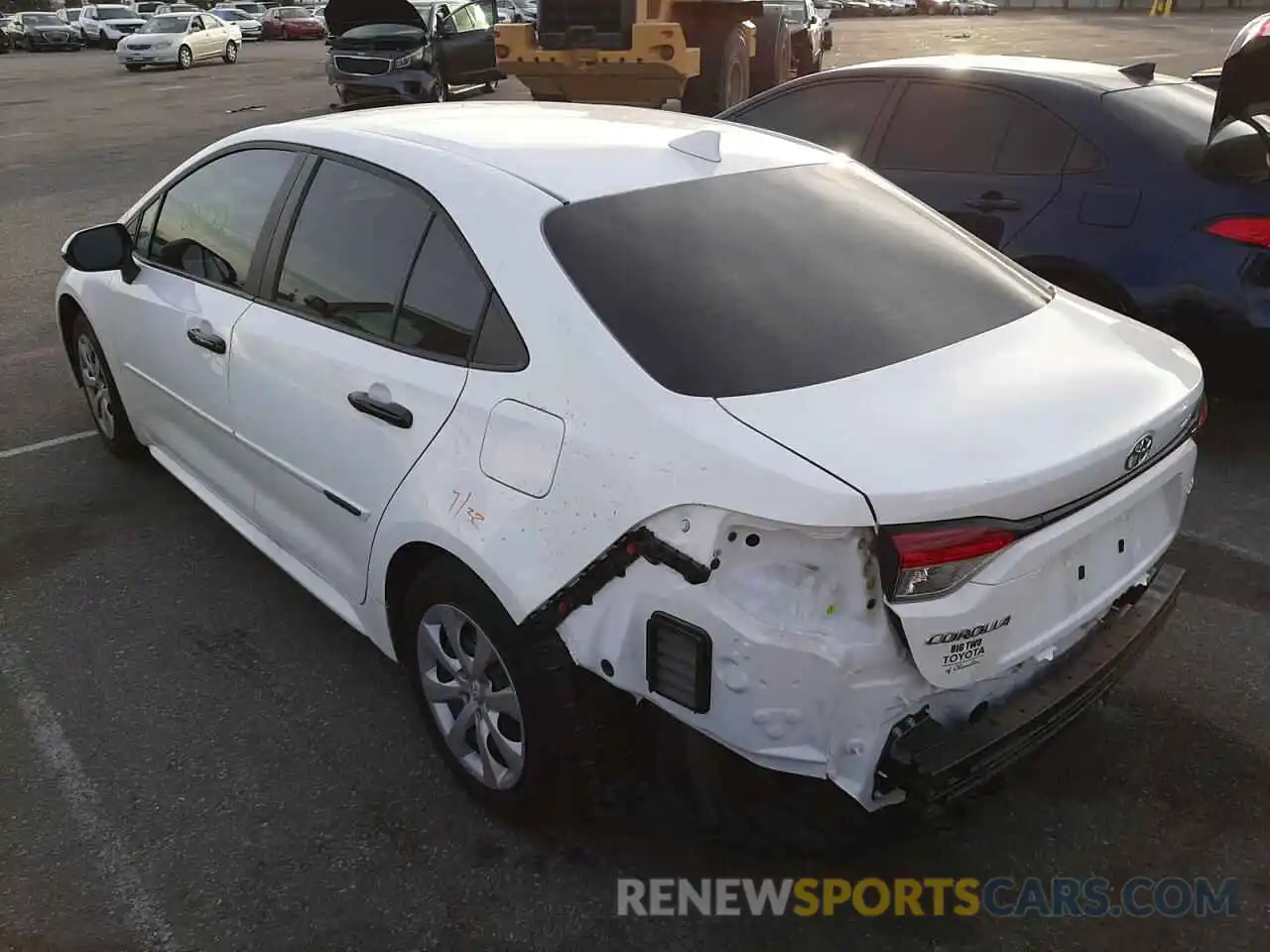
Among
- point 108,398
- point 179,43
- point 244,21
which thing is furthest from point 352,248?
point 244,21

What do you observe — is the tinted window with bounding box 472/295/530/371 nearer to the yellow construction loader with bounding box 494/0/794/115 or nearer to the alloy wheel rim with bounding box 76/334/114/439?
the alloy wheel rim with bounding box 76/334/114/439

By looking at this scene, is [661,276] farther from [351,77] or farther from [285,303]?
[351,77]

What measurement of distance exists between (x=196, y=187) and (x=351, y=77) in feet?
47.2

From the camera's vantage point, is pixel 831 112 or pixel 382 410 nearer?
pixel 382 410

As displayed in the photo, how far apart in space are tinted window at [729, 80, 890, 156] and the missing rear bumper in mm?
3516

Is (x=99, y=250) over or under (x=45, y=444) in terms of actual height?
over

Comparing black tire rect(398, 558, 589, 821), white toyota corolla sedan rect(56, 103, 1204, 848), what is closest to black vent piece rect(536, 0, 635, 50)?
white toyota corolla sedan rect(56, 103, 1204, 848)

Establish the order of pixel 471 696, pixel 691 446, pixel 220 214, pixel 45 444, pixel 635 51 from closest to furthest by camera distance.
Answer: pixel 691 446 < pixel 471 696 < pixel 220 214 < pixel 45 444 < pixel 635 51

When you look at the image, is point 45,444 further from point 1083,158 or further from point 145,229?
point 1083,158

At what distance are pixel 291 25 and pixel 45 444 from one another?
1591 inches

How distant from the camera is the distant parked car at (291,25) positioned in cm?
4053

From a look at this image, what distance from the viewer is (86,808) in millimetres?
2832

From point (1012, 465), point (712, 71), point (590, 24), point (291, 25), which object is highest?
point (590, 24)

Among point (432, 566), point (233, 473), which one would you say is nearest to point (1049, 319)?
point (432, 566)
